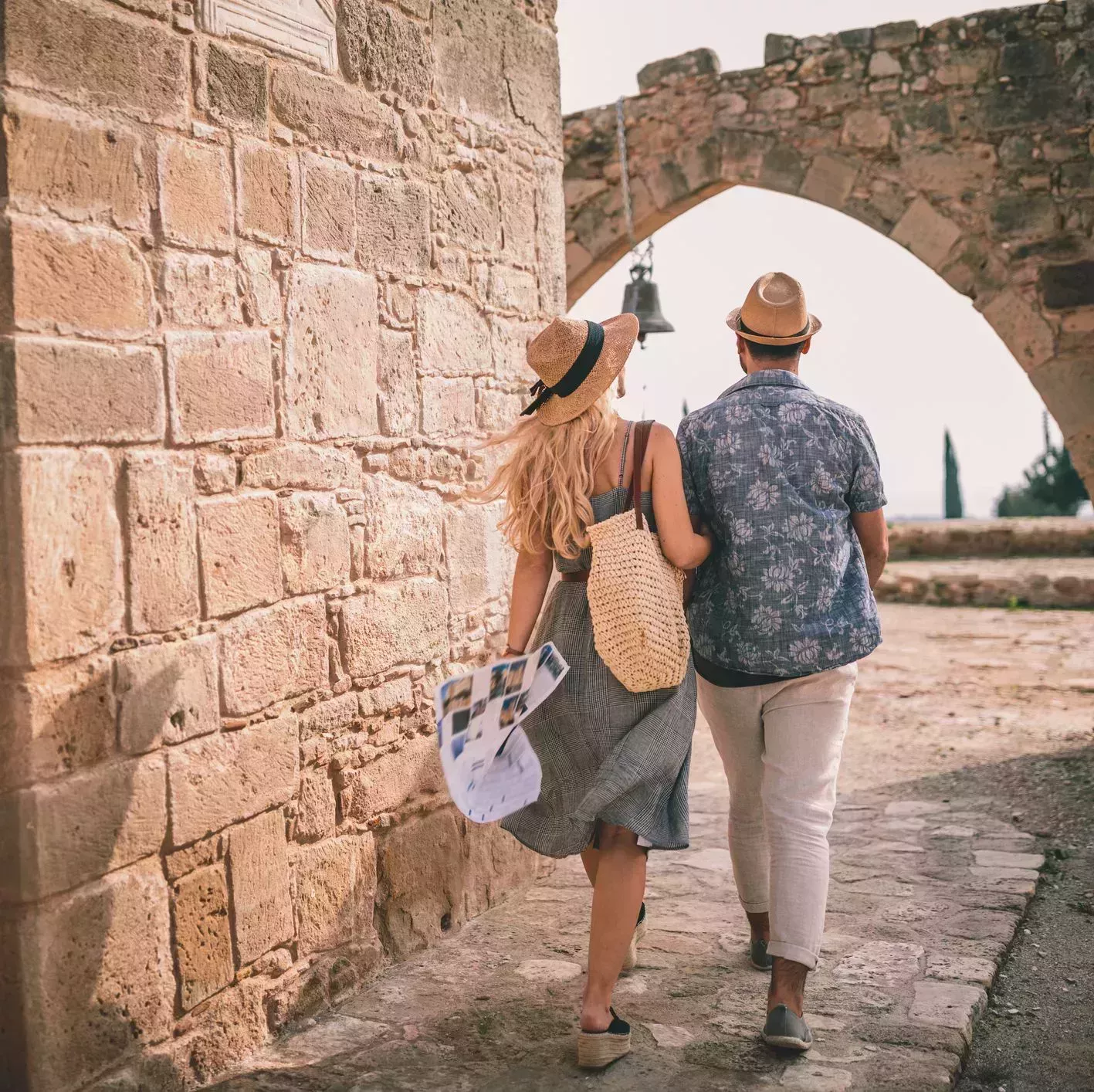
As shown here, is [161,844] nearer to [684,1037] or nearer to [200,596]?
[200,596]

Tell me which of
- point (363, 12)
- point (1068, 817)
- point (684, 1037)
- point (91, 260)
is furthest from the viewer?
point (1068, 817)

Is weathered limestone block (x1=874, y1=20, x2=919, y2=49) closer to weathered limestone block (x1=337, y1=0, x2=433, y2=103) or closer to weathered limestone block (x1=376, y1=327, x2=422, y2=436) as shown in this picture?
weathered limestone block (x1=337, y1=0, x2=433, y2=103)

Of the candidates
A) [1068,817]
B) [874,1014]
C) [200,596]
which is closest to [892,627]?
[1068,817]

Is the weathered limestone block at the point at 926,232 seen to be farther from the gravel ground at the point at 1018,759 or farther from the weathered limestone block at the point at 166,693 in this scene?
the weathered limestone block at the point at 166,693

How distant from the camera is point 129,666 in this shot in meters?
2.41

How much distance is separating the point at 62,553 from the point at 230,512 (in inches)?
18.7

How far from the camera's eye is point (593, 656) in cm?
280

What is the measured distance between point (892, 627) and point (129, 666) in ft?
28.8

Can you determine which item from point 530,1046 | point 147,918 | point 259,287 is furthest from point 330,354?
point 530,1046

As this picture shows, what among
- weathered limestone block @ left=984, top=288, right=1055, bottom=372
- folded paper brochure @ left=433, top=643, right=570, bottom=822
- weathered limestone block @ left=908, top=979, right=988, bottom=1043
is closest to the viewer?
folded paper brochure @ left=433, top=643, right=570, bottom=822

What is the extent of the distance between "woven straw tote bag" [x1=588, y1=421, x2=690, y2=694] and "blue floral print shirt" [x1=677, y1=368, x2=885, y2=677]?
22 centimetres

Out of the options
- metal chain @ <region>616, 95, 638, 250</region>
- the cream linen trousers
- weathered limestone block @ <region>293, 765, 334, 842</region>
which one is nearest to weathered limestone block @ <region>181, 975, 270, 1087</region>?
weathered limestone block @ <region>293, 765, 334, 842</region>

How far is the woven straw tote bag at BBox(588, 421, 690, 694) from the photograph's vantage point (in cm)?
267

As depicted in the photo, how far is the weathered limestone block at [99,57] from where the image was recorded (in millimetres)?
2209
